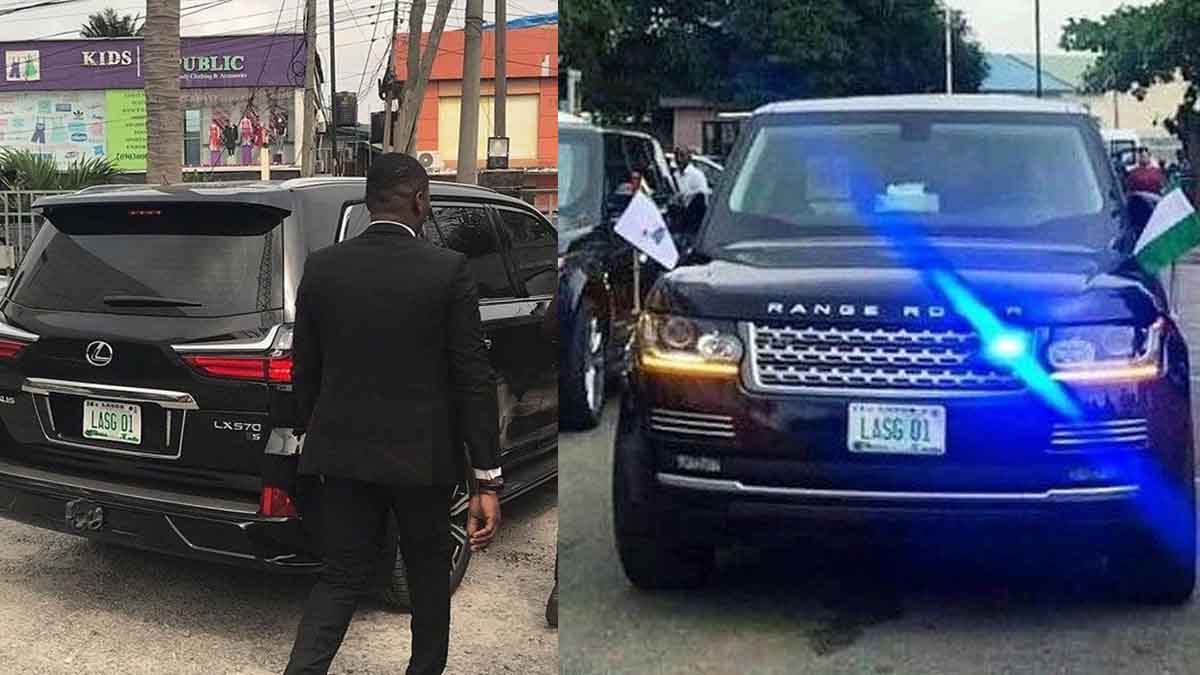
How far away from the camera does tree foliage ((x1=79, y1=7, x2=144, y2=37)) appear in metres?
6.68

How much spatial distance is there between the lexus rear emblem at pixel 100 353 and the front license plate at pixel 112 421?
12 centimetres

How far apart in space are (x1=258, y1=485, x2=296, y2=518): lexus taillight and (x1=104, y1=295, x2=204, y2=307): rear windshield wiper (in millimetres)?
668

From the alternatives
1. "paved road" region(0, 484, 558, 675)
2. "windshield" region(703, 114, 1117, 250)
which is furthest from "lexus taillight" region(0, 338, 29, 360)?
"windshield" region(703, 114, 1117, 250)

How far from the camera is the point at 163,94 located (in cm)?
533

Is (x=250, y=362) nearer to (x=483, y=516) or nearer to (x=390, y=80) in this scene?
(x=390, y=80)

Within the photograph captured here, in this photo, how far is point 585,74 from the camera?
220 cm

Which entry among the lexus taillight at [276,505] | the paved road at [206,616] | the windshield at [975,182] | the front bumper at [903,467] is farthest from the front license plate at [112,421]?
the windshield at [975,182]

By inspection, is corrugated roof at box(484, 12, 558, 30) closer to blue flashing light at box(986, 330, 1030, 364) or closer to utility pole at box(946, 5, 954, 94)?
utility pole at box(946, 5, 954, 94)

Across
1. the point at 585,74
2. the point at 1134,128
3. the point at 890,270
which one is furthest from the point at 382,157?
the point at 1134,128

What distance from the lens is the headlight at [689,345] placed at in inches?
83.9

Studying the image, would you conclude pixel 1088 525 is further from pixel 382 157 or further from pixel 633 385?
pixel 382 157

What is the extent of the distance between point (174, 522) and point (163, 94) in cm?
215

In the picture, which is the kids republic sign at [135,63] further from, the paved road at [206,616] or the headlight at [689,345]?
the headlight at [689,345]

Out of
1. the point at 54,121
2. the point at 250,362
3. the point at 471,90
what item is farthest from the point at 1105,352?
the point at 54,121
